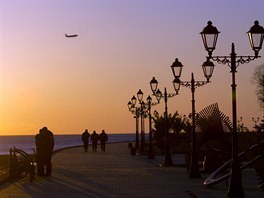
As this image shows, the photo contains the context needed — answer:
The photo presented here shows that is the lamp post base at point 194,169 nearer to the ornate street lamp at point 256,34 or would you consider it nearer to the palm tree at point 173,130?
the ornate street lamp at point 256,34

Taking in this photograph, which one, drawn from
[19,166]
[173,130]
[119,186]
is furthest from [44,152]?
[173,130]

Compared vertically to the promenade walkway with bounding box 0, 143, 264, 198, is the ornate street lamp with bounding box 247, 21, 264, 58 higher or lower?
higher

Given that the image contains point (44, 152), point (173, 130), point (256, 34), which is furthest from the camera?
point (173, 130)

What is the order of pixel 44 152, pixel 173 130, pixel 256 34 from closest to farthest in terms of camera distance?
pixel 256 34 → pixel 44 152 → pixel 173 130

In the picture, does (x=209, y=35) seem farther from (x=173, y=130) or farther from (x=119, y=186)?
(x=173, y=130)

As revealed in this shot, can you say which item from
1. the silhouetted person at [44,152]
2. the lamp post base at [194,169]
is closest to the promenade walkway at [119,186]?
the lamp post base at [194,169]

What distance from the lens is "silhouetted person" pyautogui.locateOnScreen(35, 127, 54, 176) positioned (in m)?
27.2

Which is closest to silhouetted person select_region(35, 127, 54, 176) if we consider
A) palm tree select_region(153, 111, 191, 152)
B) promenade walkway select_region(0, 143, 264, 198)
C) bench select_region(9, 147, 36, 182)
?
promenade walkway select_region(0, 143, 264, 198)

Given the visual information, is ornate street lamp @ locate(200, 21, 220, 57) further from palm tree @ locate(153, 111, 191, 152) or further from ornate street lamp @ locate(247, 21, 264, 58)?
palm tree @ locate(153, 111, 191, 152)

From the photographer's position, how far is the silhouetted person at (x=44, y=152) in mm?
27188

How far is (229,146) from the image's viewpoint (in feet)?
104

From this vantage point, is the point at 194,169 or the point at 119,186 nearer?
the point at 119,186

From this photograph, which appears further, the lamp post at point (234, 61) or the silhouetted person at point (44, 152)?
the silhouetted person at point (44, 152)

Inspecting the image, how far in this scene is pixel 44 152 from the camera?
2725 cm
